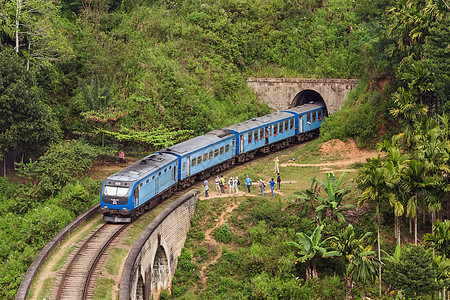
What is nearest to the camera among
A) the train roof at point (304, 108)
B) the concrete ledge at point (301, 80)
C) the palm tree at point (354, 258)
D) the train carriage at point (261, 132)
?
the palm tree at point (354, 258)

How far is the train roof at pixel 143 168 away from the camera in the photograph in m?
27.1

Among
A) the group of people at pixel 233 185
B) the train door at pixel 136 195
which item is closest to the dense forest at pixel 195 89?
the group of people at pixel 233 185

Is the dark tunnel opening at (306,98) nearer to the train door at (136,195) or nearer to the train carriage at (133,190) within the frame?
the train carriage at (133,190)

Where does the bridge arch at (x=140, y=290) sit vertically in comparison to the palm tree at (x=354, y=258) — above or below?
below

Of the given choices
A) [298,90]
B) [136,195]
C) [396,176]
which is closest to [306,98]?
[298,90]

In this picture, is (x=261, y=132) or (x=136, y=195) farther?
(x=261, y=132)

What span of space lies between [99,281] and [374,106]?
27441 mm

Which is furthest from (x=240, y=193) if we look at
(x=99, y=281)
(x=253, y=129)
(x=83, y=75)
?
(x=83, y=75)

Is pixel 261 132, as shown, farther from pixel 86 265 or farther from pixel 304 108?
pixel 86 265

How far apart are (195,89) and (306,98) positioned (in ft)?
41.6

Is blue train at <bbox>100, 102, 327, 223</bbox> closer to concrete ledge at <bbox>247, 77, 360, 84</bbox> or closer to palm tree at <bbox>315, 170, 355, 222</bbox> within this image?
concrete ledge at <bbox>247, 77, 360, 84</bbox>

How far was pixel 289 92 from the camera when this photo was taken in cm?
4731

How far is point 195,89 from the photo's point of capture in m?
45.3

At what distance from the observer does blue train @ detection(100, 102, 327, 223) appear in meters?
26.7
